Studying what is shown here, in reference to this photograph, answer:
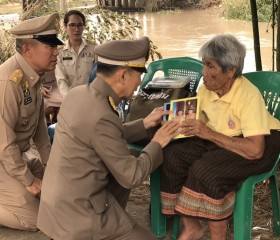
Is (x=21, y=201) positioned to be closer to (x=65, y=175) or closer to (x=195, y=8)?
(x=65, y=175)

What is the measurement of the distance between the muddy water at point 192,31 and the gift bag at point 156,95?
647 centimetres

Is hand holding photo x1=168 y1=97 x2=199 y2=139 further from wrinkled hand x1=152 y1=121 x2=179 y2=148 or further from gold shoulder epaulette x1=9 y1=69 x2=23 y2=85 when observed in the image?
gold shoulder epaulette x1=9 y1=69 x2=23 y2=85

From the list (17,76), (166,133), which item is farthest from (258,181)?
(17,76)

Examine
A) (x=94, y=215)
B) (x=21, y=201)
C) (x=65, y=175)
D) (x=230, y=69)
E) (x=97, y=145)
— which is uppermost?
(x=230, y=69)

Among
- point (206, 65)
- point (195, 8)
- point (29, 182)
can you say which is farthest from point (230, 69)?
point (195, 8)

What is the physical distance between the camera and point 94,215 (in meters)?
2.57

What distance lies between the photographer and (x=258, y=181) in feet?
9.78

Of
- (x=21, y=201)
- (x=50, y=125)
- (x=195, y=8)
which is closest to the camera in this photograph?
(x=21, y=201)

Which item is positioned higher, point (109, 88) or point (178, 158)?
point (109, 88)

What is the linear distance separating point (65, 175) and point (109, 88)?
18.4 inches

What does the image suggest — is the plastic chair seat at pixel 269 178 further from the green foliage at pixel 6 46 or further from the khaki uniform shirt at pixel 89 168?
the green foliage at pixel 6 46

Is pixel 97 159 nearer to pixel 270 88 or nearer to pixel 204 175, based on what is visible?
pixel 204 175

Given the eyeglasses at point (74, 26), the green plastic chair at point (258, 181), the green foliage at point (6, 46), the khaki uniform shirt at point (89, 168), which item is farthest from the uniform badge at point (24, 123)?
the green foliage at point (6, 46)

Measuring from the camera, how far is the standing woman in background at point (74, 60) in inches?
204
